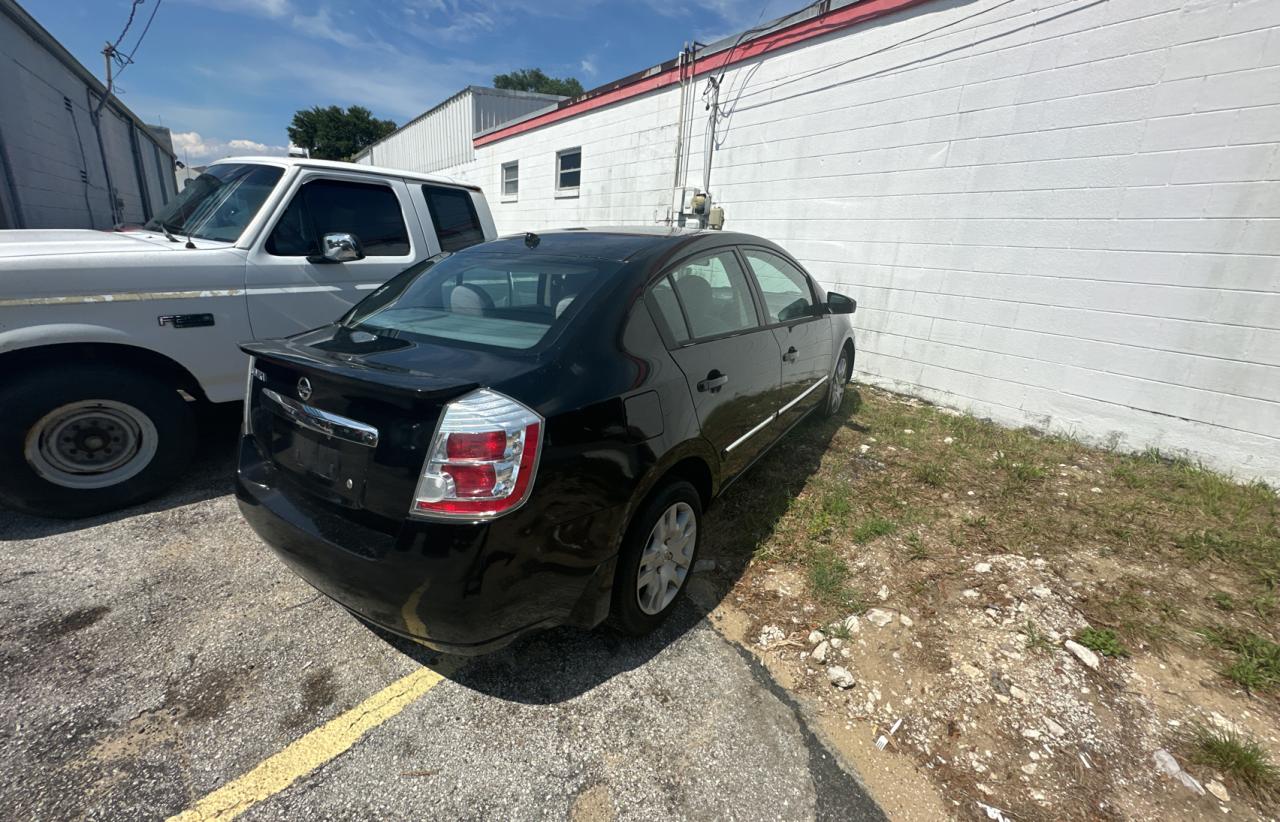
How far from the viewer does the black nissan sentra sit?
5.49 ft

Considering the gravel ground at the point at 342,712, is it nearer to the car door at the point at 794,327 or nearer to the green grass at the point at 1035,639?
the green grass at the point at 1035,639

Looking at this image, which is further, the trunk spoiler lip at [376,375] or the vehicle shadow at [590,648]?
the vehicle shadow at [590,648]

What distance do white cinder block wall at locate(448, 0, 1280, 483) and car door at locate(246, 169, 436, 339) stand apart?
14.6 ft

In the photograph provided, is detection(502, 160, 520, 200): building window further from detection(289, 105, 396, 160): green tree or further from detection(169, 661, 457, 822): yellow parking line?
detection(289, 105, 396, 160): green tree

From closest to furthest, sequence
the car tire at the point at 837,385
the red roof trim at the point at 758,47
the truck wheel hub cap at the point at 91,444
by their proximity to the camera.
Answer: the truck wheel hub cap at the point at 91,444 < the car tire at the point at 837,385 < the red roof trim at the point at 758,47

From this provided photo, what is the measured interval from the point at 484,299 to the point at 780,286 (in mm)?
2033

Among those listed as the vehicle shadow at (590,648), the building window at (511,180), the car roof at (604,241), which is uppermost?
the building window at (511,180)

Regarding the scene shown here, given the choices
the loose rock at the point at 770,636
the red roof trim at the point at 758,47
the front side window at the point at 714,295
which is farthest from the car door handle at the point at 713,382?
the red roof trim at the point at 758,47

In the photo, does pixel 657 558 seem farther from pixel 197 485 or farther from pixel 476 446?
pixel 197 485

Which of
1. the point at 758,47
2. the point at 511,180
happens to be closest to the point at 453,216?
the point at 758,47

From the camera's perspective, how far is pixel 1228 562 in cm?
296

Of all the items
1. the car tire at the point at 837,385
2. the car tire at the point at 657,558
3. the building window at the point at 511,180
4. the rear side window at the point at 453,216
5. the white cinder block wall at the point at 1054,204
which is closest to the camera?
the car tire at the point at 657,558

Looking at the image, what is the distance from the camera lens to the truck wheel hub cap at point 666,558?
2.28m

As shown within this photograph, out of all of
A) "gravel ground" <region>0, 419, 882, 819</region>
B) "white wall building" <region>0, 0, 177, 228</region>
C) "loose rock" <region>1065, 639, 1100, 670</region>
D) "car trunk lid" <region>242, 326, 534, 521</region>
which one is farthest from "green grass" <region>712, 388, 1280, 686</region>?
"white wall building" <region>0, 0, 177, 228</region>
